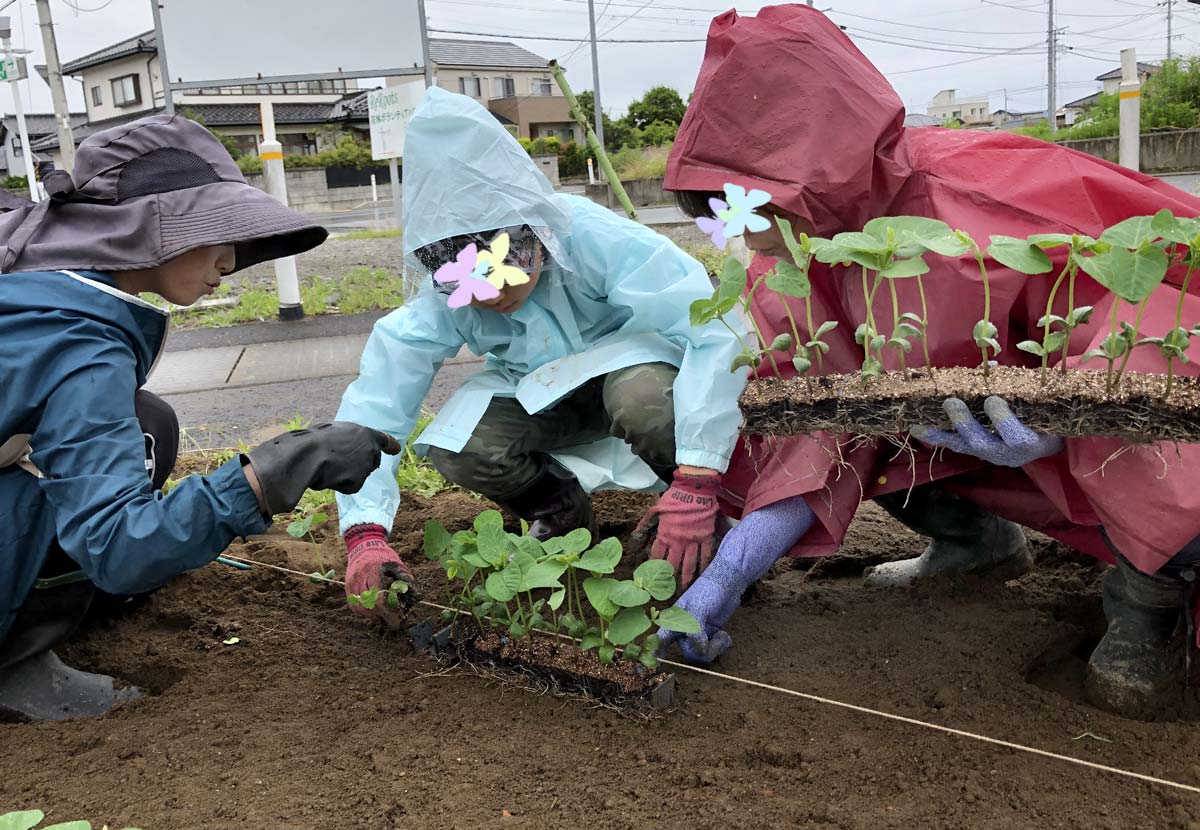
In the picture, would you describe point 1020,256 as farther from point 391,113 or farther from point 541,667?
point 391,113

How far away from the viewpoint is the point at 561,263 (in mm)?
2053

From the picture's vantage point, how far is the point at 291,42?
6395 millimetres

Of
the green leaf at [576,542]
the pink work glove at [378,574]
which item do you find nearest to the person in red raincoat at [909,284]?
the green leaf at [576,542]

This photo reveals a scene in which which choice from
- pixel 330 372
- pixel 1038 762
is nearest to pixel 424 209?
pixel 1038 762

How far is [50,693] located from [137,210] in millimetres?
899

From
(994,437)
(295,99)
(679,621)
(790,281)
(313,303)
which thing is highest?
(295,99)

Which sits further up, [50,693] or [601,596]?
[601,596]

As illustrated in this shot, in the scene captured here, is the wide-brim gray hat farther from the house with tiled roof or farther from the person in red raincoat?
the house with tiled roof

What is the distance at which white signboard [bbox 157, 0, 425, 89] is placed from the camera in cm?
624

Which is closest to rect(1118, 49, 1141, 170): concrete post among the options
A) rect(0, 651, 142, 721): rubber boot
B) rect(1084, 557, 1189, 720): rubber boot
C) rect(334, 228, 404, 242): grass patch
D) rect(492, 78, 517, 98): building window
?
rect(1084, 557, 1189, 720): rubber boot

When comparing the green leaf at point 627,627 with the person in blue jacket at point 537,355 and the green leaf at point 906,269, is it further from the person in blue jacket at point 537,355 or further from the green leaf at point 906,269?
the green leaf at point 906,269

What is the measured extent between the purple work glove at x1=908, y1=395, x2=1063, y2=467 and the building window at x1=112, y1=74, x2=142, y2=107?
127 ft

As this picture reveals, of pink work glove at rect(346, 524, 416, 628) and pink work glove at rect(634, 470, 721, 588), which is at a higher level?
pink work glove at rect(634, 470, 721, 588)

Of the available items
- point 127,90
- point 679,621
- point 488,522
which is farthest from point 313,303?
point 127,90
